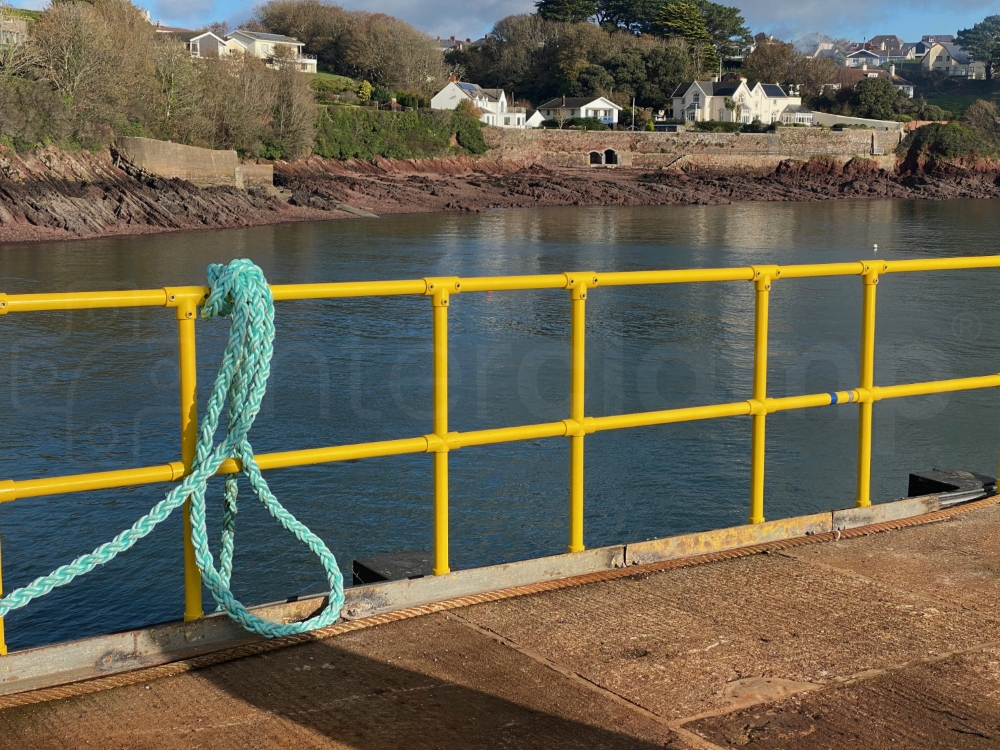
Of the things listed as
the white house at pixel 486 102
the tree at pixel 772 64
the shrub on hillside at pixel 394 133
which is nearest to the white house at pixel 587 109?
the white house at pixel 486 102

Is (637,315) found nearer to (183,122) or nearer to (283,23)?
(183,122)

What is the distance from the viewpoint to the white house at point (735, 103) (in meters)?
86.8

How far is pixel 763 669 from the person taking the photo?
343 centimetres

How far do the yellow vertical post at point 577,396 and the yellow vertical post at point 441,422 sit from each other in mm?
476

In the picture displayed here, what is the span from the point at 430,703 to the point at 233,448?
38.1 inches

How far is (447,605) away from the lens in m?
3.89

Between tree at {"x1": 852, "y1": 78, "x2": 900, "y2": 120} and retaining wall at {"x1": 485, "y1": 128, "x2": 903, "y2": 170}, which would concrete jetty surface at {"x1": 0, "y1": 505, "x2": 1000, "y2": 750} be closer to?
retaining wall at {"x1": 485, "y1": 128, "x2": 903, "y2": 170}

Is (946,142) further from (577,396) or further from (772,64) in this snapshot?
(577,396)

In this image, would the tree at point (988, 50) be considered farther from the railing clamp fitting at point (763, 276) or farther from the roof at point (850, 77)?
the railing clamp fitting at point (763, 276)

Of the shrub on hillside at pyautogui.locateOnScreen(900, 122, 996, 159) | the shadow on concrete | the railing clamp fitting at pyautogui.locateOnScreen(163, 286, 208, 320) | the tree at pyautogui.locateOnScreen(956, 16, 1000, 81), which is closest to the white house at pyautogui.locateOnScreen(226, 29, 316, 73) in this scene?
the shrub on hillside at pyautogui.locateOnScreen(900, 122, 996, 159)

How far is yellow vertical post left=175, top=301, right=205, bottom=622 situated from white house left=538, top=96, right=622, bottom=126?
82374 mm

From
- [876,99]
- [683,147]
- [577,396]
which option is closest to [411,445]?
[577,396]

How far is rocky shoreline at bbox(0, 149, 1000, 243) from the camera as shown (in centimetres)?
3394

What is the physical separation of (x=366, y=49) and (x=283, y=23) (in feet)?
65.4
